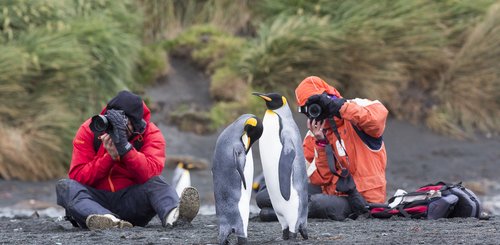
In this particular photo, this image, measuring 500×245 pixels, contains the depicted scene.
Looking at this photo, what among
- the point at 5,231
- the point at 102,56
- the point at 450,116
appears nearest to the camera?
the point at 5,231

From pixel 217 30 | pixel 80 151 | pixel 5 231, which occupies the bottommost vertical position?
pixel 5 231

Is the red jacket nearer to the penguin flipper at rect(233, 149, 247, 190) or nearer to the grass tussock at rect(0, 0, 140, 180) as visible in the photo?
the penguin flipper at rect(233, 149, 247, 190)

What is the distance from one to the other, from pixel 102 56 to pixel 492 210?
4901 mm

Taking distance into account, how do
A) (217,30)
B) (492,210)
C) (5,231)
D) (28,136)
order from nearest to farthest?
1. (5,231)
2. (492,210)
3. (28,136)
4. (217,30)

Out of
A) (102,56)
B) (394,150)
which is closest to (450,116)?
(394,150)

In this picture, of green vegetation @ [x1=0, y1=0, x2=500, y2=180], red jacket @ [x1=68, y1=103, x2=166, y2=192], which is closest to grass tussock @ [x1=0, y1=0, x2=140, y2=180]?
green vegetation @ [x1=0, y1=0, x2=500, y2=180]

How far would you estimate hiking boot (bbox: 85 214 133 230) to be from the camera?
280 inches

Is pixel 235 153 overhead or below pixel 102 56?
below

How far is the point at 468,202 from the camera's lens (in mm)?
7578

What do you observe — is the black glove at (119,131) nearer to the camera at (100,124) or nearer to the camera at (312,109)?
the camera at (100,124)

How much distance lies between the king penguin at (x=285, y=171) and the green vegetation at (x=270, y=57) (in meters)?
6.73

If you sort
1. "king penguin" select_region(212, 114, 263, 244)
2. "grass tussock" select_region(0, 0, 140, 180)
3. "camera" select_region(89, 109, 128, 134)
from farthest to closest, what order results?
"grass tussock" select_region(0, 0, 140, 180) < "camera" select_region(89, 109, 128, 134) < "king penguin" select_region(212, 114, 263, 244)

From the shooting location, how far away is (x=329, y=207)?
7711 millimetres

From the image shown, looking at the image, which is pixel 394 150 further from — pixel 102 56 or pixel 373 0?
pixel 102 56
